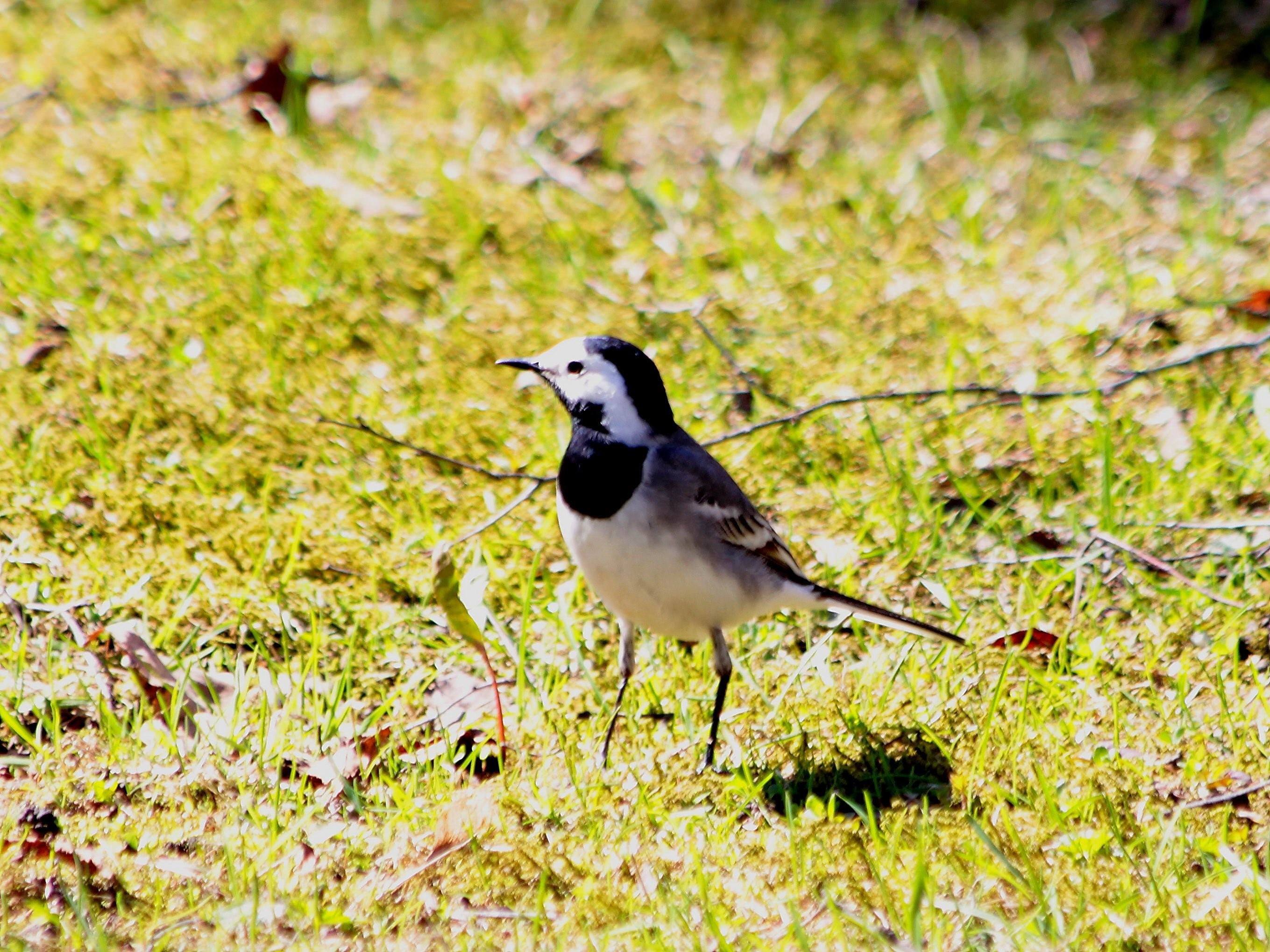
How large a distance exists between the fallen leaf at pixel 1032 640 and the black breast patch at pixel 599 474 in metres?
1.25

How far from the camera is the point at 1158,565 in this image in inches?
183

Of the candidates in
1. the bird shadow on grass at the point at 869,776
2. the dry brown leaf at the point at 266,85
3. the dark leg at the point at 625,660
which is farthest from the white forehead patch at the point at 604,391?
the dry brown leaf at the point at 266,85

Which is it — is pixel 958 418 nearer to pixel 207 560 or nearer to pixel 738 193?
pixel 738 193

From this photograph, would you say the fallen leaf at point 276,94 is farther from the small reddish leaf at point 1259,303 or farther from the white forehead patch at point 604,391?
the small reddish leaf at point 1259,303

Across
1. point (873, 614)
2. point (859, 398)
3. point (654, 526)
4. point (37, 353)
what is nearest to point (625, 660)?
point (654, 526)

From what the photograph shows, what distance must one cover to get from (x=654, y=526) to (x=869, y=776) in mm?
864

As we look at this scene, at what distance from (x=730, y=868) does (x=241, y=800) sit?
1218 mm

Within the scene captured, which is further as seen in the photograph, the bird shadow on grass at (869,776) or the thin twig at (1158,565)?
the thin twig at (1158,565)

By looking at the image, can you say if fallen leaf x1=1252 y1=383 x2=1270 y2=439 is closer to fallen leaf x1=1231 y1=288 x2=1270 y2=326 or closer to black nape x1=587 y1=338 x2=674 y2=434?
fallen leaf x1=1231 y1=288 x2=1270 y2=326

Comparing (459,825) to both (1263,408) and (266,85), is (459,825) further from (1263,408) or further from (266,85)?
(266,85)

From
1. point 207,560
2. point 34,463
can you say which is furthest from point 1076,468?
point 34,463

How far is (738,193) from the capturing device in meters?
7.45

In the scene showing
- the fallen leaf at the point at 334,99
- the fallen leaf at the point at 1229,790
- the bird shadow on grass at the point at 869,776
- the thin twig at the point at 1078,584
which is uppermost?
the fallen leaf at the point at 334,99

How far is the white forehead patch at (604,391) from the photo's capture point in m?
4.32
